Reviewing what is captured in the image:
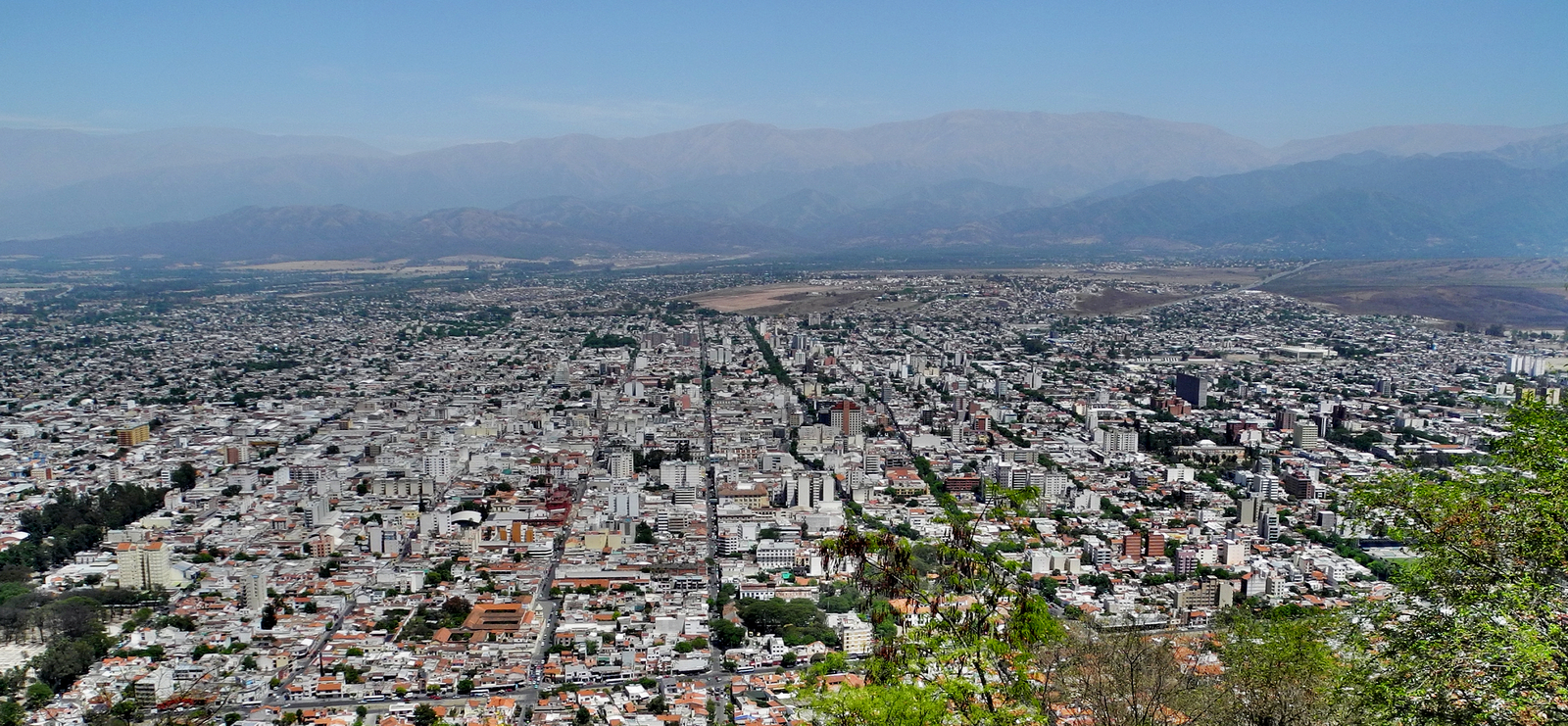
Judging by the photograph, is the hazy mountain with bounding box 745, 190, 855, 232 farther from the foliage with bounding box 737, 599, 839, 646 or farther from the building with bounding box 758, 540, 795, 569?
the foliage with bounding box 737, 599, 839, 646

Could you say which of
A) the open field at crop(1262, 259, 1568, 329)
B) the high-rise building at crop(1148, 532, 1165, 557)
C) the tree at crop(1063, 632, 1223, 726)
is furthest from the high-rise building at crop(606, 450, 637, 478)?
the open field at crop(1262, 259, 1568, 329)

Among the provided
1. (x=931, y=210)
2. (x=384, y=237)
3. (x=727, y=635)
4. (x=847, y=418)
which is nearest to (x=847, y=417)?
(x=847, y=418)

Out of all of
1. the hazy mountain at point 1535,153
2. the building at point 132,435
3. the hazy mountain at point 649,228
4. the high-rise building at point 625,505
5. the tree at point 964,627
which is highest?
the hazy mountain at point 1535,153

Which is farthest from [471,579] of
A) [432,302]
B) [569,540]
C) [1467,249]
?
[1467,249]

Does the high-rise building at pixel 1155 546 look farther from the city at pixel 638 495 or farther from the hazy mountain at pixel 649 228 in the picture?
the hazy mountain at pixel 649 228

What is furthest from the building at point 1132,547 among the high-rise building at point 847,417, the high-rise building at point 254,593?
the high-rise building at point 254,593

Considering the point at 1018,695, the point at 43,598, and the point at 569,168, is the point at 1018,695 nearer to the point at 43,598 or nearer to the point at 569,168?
the point at 43,598
